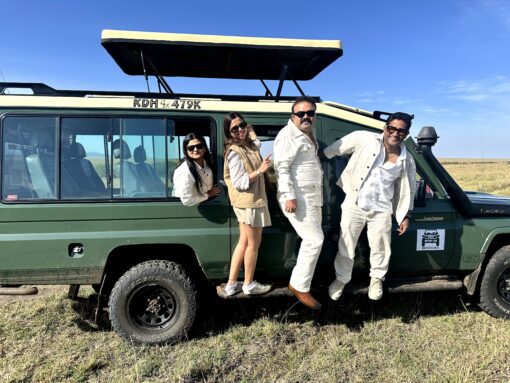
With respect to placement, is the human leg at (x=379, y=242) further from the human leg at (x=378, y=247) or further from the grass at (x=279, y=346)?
the grass at (x=279, y=346)

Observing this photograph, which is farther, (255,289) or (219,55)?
(219,55)

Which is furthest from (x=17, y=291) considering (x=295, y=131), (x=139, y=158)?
(x=295, y=131)

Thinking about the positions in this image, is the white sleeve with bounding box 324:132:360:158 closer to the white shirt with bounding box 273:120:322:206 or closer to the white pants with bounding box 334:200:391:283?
the white shirt with bounding box 273:120:322:206

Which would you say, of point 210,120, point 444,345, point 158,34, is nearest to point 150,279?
point 210,120

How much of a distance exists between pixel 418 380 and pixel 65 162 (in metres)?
3.16

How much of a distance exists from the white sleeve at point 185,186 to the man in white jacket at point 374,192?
115cm

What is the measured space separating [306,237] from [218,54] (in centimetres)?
196

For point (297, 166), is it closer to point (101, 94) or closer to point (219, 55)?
point (219, 55)

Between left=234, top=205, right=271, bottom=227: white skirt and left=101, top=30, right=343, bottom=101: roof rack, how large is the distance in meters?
1.08

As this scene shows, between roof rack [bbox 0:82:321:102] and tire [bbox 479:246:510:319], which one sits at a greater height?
roof rack [bbox 0:82:321:102]

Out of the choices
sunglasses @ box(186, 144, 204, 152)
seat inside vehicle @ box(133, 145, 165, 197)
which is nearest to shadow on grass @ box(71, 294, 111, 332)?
seat inside vehicle @ box(133, 145, 165, 197)

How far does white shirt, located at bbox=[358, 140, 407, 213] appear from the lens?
346 cm

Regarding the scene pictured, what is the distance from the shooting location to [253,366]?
3.23 metres

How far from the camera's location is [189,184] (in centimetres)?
329
